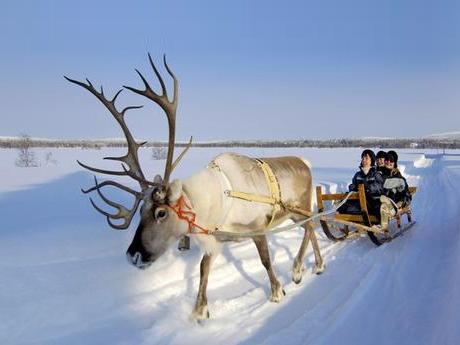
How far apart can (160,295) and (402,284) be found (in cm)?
288

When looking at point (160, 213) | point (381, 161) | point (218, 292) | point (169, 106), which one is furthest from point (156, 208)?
point (381, 161)

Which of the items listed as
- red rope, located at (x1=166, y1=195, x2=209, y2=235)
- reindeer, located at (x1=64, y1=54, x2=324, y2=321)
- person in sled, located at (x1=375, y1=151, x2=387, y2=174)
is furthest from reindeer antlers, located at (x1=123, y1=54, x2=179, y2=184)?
person in sled, located at (x1=375, y1=151, x2=387, y2=174)

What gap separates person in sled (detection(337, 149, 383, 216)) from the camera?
759 centimetres

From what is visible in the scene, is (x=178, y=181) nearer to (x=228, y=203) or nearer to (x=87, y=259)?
(x=228, y=203)

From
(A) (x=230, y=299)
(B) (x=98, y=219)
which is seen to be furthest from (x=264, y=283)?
(B) (x=98, y=219)

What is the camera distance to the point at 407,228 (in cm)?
788

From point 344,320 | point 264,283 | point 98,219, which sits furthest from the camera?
point 98,219

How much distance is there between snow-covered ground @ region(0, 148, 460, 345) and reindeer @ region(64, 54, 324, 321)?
369mm

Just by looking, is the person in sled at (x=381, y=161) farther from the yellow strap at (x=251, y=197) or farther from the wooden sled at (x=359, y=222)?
the yellow strap at (x=251, y=197)

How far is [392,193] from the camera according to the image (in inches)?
336

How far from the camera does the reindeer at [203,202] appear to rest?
13.4ft

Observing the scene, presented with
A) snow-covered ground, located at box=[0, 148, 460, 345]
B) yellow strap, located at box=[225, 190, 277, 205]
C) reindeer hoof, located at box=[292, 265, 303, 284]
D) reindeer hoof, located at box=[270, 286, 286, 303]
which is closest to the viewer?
snow-covered ground, located at box=[0, 148, 460, 345]

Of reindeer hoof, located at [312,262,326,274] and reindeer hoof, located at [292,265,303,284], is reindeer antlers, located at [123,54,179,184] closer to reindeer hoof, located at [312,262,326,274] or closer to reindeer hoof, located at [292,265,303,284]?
reindeer hoof, located at [292,265,303,284]

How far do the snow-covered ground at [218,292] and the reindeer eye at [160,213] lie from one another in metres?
1.07
